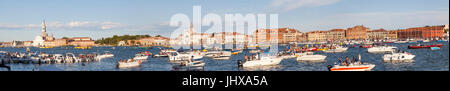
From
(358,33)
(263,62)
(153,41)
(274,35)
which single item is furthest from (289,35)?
(263,62)

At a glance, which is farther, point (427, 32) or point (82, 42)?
point (82, 42)

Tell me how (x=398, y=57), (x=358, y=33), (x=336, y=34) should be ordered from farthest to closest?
(x=336, y=34), (x=358, y=33), (x=398, y=57)

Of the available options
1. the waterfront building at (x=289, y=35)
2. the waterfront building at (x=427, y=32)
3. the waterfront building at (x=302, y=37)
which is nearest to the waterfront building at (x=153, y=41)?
the waterfront building at (x=289, y=35)

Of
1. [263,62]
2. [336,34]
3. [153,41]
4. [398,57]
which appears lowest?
[263,62]

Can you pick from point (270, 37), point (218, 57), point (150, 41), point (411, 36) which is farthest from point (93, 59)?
point (150, 41)

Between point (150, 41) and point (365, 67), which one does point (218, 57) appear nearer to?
point (365, 67)

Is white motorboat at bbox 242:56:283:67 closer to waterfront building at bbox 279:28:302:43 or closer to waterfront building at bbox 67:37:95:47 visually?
waterfront building at bbox 279:28:302:43

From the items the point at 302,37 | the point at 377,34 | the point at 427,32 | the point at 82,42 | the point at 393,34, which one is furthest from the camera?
the point at 82,42

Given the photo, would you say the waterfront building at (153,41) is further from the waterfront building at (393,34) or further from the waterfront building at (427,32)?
the waterfront building at (427,32)

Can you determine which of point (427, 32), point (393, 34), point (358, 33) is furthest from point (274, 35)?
point (393, 34)

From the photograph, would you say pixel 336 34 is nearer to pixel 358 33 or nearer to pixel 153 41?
pixel 358 33

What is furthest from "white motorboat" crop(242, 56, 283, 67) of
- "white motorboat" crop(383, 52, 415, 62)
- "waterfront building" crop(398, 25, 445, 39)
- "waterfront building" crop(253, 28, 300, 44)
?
"waterfront building" crop(398, 25, 445, 39)

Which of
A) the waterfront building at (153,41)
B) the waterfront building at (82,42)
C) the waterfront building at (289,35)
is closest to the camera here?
the waterfront building at (289,35)

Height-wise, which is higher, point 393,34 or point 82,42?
point 393,34
